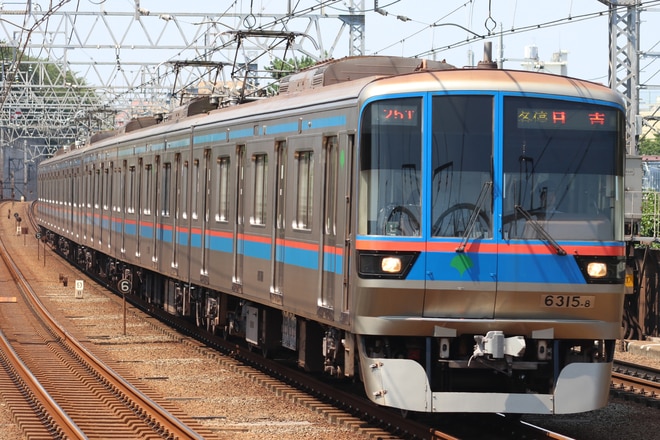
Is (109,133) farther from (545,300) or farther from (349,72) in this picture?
(545,300)

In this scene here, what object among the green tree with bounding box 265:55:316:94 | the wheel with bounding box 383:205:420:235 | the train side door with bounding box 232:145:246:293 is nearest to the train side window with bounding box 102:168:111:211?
the green tree with bounding box 265:55:316:94

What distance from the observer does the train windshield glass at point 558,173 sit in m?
9.80

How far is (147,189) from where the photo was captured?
68.8 feet

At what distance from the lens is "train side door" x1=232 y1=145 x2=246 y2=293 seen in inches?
560

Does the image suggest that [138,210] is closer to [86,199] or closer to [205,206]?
[205,206]

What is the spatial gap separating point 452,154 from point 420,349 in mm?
1546

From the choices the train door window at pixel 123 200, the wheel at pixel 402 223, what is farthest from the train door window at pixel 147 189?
the wheel at pixel 402 223

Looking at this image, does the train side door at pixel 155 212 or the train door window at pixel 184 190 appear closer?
the train door window at pixel 184 190

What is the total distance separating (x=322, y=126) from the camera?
36.7 ft

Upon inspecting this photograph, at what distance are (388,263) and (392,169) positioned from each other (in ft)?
2.40

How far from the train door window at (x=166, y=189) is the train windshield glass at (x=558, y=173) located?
971cm

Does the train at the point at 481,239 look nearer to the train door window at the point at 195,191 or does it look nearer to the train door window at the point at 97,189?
the train door window at the point at 195,191

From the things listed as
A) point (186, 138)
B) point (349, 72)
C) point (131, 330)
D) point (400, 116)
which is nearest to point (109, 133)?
point (131, 330)

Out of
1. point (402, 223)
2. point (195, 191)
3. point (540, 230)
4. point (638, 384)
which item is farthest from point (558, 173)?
point (195, 191)
